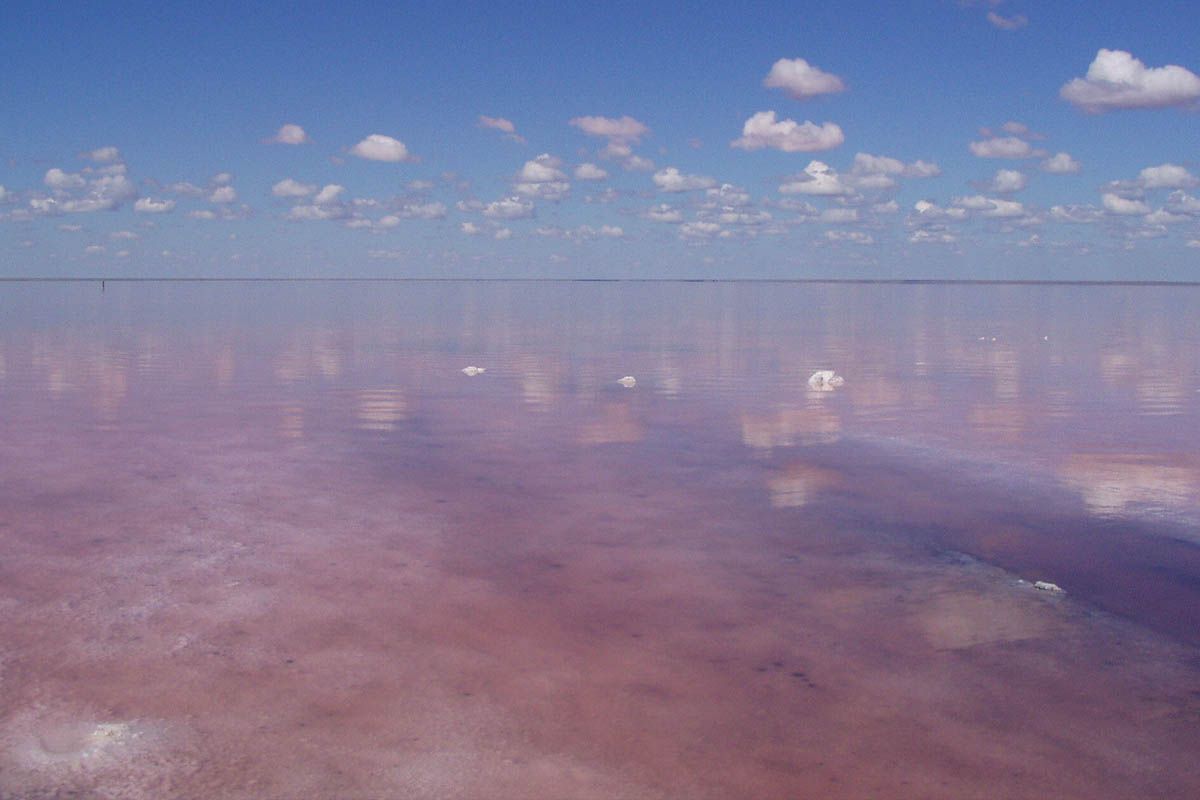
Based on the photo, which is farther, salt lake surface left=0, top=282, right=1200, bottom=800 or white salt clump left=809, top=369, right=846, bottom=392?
white salt clump left=809, top=369, right=846, bottom=392

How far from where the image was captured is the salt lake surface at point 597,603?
502cm

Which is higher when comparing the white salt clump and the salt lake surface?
the white salt clump

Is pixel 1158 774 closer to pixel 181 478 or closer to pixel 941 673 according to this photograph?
pixel 941 673

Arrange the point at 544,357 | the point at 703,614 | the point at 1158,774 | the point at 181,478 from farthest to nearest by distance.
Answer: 1. the point at 544,357
2. the point at 181,478
3. the point at 703,614
4. the point at 1158,774

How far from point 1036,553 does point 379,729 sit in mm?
5641

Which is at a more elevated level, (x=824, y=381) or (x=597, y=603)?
(x=824, y=381)

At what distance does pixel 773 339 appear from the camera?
35.2m

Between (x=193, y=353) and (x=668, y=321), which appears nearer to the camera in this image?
(x=193, y=353)

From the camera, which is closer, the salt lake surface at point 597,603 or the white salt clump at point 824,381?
the salt lake surface at point 597,603

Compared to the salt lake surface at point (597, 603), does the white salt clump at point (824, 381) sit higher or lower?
higher

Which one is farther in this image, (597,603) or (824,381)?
(824,381)

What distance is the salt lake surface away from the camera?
16.5 feet

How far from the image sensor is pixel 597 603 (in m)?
7.26

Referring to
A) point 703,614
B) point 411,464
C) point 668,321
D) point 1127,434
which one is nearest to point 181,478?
point 411,464
